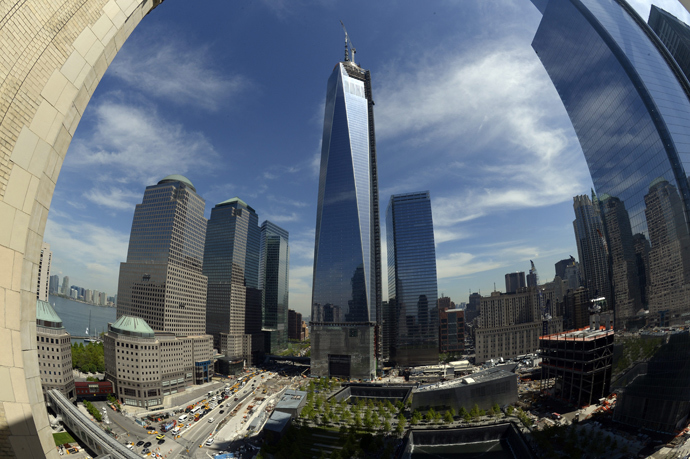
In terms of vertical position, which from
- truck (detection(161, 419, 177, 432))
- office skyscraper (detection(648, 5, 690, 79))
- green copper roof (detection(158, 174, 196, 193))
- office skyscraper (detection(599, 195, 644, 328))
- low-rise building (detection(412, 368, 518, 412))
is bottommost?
truck (detection(161, 419, 177, 432))

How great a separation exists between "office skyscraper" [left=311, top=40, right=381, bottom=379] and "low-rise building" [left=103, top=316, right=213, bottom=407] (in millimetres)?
30820

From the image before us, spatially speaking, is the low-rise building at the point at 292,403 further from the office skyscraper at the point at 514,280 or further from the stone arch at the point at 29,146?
the office skyscraper at the point at 514,280

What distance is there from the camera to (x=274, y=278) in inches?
5192

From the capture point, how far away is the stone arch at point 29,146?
465cm

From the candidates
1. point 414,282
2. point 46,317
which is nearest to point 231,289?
point 46,317

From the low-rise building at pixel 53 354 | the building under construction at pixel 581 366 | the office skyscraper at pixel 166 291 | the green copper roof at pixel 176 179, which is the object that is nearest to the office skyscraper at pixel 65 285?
the office skyscraper at pixel 166 291

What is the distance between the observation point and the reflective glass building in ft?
103

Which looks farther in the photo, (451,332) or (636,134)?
(451,332)

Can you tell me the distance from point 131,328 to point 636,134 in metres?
76.3

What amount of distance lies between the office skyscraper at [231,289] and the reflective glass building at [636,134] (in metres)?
84.5

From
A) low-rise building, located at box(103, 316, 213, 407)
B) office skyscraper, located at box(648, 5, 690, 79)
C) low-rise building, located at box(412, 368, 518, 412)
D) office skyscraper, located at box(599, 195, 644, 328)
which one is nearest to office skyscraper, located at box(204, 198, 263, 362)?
low-rise building, located at box(103, 316, 213, 407)

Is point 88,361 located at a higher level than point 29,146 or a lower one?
lower

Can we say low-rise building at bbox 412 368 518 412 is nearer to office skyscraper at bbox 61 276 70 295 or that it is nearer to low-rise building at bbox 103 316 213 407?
low-rise building at bbox 103 316 213 407

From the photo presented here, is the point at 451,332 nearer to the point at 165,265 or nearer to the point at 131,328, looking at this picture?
the point at 165,265
